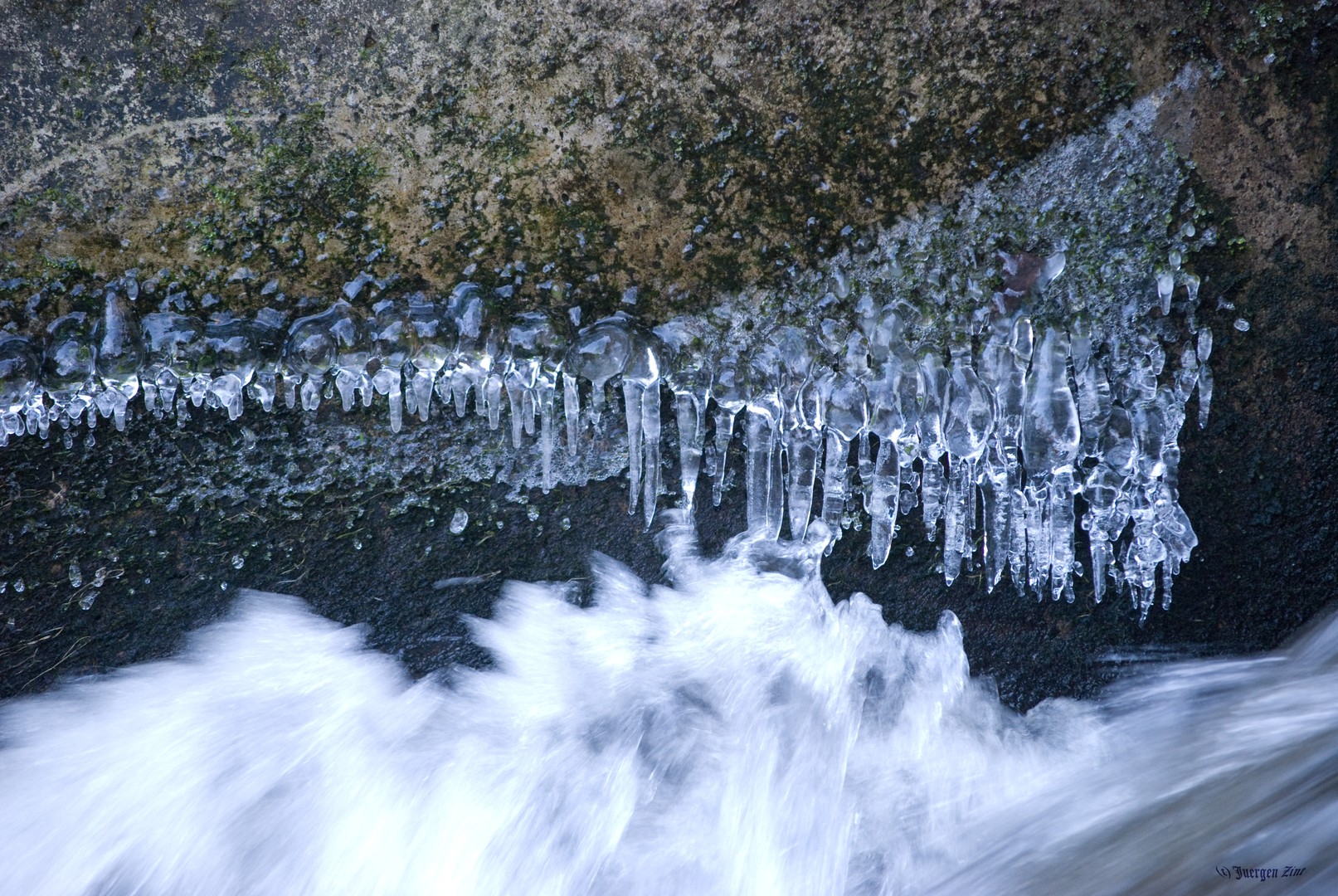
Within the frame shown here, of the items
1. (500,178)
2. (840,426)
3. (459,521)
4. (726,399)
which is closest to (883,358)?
(840,426)

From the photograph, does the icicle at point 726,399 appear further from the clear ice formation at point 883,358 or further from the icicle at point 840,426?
the icicle at point 840,426

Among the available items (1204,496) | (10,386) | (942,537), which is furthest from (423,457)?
(1204,496)

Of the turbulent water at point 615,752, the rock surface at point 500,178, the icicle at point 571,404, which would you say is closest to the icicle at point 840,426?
the turbulent water at point 615,752

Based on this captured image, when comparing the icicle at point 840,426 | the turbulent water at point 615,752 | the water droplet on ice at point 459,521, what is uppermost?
the icicle at point 840,426

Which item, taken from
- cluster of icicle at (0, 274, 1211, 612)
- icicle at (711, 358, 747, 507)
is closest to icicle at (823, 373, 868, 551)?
cluster of icicle at (0, 274, 1211, 612)

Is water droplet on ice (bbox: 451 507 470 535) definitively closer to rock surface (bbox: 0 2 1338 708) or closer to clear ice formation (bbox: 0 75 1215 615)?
rock surface (bbox: 0 2 1338 708)

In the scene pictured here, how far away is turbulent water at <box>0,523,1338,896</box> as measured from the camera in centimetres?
224

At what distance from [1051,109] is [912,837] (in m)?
1.90

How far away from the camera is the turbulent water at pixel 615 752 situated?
2.24 meters

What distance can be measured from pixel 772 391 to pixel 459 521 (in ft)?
2.97

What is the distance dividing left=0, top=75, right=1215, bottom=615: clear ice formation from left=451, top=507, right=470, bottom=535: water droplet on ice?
0.92 feet

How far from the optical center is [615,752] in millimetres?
2346

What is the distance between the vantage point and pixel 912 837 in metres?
2.30

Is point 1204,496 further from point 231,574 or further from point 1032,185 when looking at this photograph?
point 231,574
